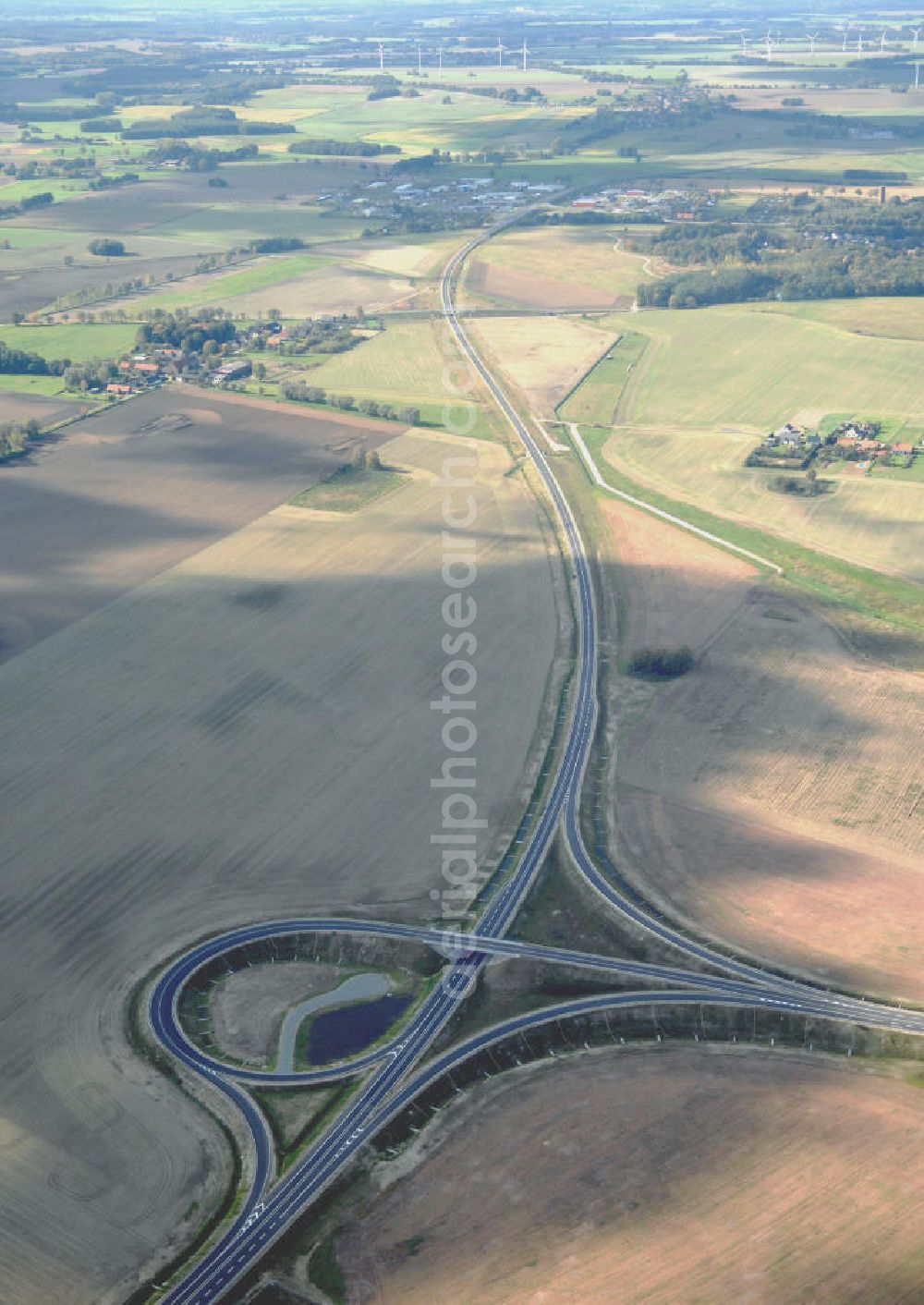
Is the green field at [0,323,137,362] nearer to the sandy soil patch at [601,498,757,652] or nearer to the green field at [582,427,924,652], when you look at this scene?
the sandy soil patch at [601,498,757,652]

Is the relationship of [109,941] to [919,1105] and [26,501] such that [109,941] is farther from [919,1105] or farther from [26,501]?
[26,501]

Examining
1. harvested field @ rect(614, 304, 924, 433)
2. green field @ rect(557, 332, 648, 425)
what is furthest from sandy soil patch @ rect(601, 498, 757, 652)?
harvested field @ rect(614, 304, 924, 433)

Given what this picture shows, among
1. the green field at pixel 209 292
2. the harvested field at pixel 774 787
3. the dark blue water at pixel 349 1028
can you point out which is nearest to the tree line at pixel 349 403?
the green field at pixel 209 292

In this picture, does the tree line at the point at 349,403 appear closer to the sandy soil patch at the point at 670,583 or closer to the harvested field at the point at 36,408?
the harvested field at the point at 36,408

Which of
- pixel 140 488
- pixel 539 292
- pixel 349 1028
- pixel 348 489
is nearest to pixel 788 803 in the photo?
pixel 349 1028

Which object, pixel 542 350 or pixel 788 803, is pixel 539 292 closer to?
pixel 542 350

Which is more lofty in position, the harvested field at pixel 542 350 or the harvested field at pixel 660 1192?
the harvested field at pixel 542 350
